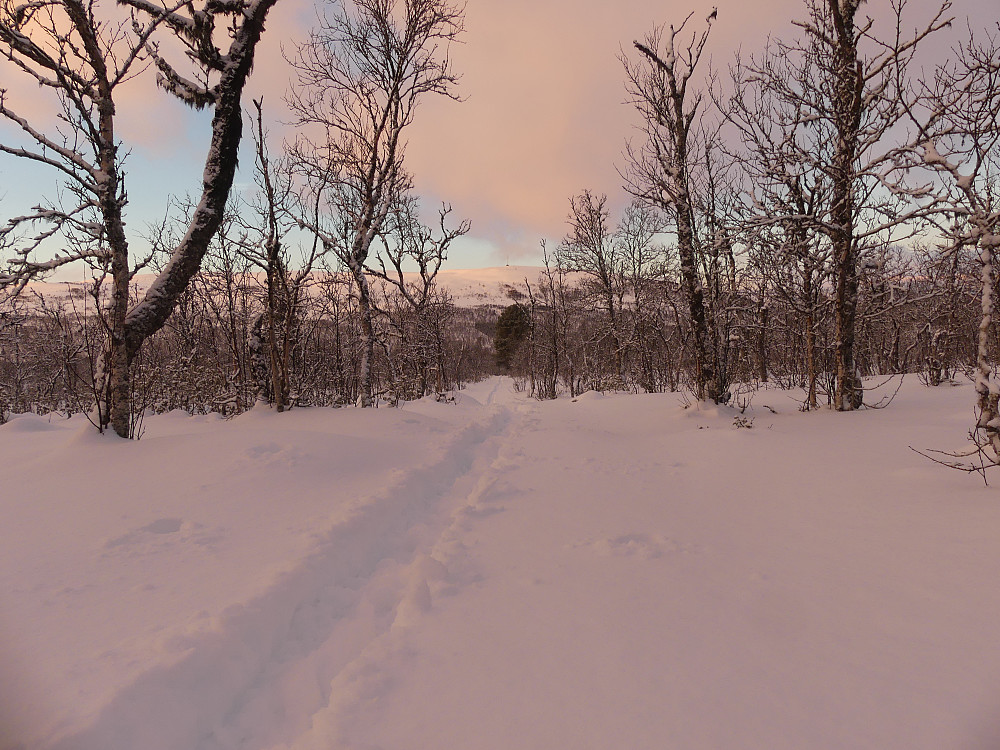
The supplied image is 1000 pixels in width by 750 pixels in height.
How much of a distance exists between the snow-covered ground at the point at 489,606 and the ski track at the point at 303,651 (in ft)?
A: 0.04

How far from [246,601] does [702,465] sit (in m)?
5.16

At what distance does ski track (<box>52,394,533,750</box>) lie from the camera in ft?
5.62

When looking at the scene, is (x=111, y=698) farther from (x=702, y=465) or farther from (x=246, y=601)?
(x=702, y=465)

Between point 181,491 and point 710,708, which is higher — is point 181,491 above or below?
above

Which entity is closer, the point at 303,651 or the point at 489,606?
the point at 303,651

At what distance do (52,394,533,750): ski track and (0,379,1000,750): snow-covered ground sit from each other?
1 cm

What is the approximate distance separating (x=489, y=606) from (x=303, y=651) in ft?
3.47

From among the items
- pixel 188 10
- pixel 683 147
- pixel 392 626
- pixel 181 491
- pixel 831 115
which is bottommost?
pixel 392 626

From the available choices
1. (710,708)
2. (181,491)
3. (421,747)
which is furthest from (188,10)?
(710,708)

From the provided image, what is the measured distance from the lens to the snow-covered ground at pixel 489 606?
1672 millimetres

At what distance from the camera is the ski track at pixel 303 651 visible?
1712 mm

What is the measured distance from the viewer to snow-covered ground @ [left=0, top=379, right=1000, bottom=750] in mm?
1672

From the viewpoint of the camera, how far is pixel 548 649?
2127 millimetres

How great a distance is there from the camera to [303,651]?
228cm
